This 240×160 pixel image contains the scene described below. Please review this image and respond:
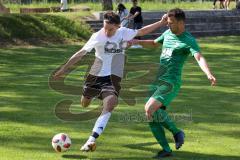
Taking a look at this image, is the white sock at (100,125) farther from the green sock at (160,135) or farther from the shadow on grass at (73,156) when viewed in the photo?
the green sock at (160,135)

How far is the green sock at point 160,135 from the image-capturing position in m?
8.13

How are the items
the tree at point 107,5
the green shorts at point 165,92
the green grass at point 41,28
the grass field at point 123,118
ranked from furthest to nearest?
the tree at point 107,5 → the green grass at point 41,28 → the grass field at point 123,118 → the green shorts at point 165,92

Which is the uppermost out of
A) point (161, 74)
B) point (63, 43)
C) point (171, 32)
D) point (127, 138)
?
point (171, 32)

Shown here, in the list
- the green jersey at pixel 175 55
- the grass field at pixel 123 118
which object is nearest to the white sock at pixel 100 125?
the grass field at pixel 123 118

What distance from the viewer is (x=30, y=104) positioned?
40.9ft

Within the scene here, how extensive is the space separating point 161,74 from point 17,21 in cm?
1909

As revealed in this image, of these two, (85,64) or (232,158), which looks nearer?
(232,158)

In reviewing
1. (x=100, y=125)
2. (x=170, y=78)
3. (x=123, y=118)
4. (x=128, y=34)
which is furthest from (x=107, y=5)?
(x=170, y=78)

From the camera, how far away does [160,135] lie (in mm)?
8141

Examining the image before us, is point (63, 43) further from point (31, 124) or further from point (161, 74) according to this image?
point (161, 74)

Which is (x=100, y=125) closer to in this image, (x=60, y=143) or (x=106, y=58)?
(x=60, y=143)

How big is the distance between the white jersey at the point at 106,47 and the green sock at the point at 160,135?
1343 mm

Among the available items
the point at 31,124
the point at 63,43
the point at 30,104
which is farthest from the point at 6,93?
the point at 63,43

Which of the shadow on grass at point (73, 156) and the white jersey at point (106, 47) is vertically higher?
the white jersey at point (106, 47)
